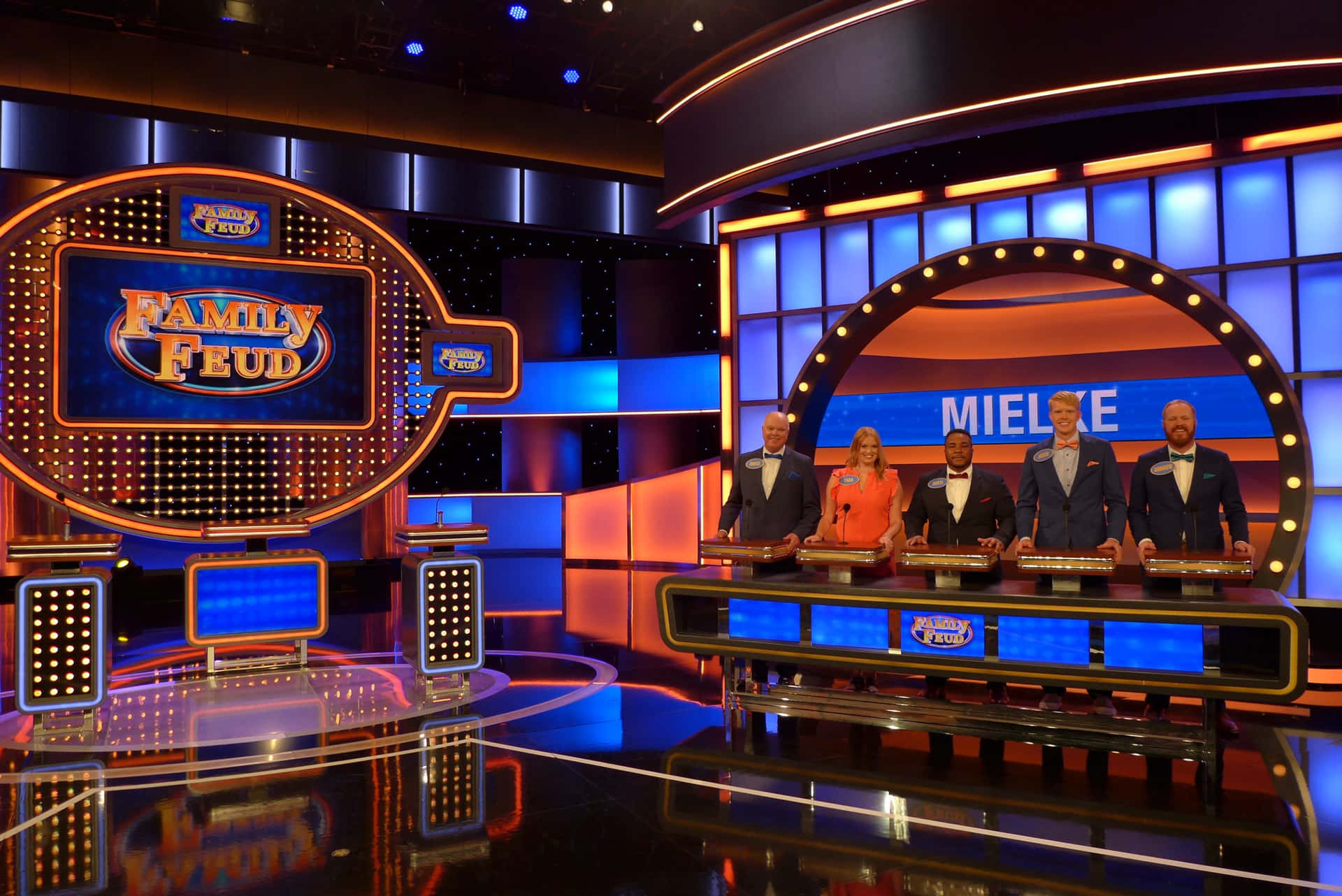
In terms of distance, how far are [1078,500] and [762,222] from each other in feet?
13.2

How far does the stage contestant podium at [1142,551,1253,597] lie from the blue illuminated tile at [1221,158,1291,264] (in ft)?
9.70

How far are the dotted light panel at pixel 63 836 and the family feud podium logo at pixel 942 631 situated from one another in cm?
318

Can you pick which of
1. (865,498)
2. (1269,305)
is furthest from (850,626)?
(1269,305)

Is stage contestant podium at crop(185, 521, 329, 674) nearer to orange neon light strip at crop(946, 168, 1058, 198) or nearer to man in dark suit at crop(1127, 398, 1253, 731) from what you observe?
man in dark suit at crop(1127, 398, 1253, 731)

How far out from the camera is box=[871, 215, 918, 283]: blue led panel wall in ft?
23.3

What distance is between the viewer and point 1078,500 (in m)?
4.48

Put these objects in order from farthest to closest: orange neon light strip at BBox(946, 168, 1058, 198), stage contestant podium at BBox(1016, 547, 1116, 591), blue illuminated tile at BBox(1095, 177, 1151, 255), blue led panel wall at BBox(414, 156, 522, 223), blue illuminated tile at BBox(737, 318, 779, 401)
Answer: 1. blue led panel wall at BBox(414, 156, 522, 223)
2. blue illuminated tile at BBox(737, 318, 779, 401)
3. orange neon light strip at BBox(946, 168, 1058, 198)
4. blue illuminated tile at BBox(1095, 177, 1151, 255)
5. stage contestant podium at BBox(1016, 547, 1116, 591)

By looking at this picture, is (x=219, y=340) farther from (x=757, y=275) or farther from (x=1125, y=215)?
(x=1125, y=215)

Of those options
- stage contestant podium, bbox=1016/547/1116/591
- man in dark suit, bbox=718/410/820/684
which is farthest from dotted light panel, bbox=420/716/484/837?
stage contestant podium, bbox=1016/547/1116/591

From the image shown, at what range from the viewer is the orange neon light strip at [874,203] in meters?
6.96

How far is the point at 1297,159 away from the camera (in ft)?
18.8

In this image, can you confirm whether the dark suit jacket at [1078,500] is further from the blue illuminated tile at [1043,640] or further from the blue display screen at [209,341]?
the blue display screen at [209,341]

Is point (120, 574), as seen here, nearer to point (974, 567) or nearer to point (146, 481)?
point (146, 481)

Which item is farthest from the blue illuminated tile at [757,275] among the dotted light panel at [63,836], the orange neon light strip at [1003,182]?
the dotted light panel at [63,836]
